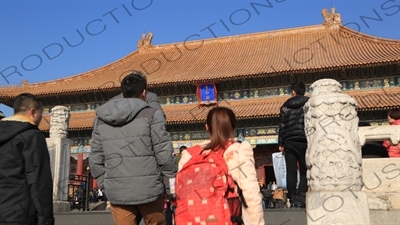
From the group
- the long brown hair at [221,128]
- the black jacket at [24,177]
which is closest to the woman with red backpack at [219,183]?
the long brown hair at [221,128]

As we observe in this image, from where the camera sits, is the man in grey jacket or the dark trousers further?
the dark trousers

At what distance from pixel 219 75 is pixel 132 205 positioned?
13794mm

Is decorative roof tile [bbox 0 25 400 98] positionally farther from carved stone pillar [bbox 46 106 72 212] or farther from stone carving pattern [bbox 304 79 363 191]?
stone carving pattern [bbox 304 79 363 191]

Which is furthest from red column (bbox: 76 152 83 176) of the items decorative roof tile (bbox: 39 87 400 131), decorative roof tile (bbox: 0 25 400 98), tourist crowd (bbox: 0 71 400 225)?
tourist crowd (bbox: 0 71 400 225)


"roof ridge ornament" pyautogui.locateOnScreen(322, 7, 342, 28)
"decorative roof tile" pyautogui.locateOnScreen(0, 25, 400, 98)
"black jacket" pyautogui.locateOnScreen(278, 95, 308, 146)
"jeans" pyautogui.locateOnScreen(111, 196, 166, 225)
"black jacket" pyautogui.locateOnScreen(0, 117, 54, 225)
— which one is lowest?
"jeans" pyautogui.locateOnScreen(111, 196, 166, 225)

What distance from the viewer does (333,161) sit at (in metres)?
3.69

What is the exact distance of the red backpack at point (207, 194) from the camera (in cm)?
211

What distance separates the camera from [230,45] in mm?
20672

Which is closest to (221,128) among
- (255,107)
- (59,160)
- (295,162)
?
(295,162)

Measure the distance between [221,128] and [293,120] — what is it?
2529 mm

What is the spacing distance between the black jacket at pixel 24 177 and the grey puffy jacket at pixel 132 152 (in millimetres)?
359

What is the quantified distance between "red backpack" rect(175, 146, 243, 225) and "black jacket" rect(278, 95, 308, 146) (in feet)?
8.32

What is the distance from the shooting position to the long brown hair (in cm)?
231

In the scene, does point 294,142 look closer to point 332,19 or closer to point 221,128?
point 221,128
